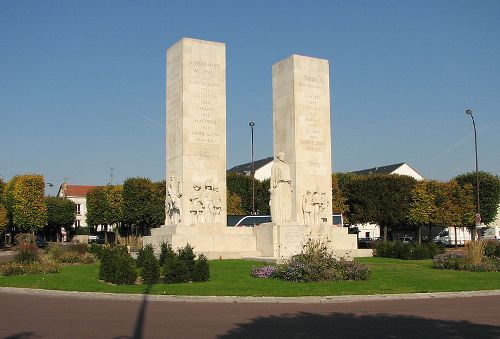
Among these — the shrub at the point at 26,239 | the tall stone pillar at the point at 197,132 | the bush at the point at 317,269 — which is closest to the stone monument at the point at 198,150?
the tall stone pillar at the point at 197,132

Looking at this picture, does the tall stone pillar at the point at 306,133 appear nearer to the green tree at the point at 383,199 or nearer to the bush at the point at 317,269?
the bush at the point at 317,269

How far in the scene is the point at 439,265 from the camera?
92.2ft

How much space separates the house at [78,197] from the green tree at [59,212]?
814 inches

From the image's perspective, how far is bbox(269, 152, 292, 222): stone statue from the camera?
34.5 m

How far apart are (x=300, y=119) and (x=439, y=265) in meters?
14.6

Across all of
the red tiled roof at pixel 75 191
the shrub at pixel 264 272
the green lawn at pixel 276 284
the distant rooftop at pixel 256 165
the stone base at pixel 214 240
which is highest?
the distant rooftop at pixel 256 165

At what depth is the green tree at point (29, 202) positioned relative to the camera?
240 feet

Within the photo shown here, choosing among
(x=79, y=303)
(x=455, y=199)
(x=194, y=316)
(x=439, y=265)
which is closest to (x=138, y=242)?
(x=439, y=265)

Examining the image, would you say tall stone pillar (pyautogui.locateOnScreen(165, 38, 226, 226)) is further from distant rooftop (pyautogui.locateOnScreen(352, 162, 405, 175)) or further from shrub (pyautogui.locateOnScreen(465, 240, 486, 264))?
distant rooftop (pyautogui.locateOnScreen(352, 162, 405, 175))

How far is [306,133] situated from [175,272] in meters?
20.6

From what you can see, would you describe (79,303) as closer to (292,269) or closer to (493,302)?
(292,269)

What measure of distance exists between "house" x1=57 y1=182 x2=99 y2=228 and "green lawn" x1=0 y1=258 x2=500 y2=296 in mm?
96217

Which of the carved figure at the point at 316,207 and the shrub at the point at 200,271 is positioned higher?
the carved figure at the point at 316,207

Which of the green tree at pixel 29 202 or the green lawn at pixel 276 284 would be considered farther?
the green tree at pixel 29 202
